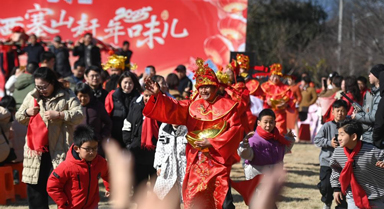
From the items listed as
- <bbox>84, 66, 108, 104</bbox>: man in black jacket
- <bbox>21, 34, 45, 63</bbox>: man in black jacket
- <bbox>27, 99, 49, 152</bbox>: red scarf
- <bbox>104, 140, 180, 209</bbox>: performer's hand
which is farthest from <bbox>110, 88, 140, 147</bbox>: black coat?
<bbox>21, 34, 45, 63</bbox>: man in black jacket

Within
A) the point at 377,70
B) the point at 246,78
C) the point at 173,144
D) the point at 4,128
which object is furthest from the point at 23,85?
the point at 377,70

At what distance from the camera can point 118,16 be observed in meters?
16.1

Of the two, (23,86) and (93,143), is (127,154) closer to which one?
(93,143)

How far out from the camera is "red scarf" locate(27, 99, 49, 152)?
5852 mm

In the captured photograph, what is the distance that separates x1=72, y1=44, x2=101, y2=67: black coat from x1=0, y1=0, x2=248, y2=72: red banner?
9.58 ft

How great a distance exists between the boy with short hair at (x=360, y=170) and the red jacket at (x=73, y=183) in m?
2.28

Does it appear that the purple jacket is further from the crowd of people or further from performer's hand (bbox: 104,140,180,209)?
performer's hand (bbox: 104,140,180,209)

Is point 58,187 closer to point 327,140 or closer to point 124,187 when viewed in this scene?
point 124,187

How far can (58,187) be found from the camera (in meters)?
4.80

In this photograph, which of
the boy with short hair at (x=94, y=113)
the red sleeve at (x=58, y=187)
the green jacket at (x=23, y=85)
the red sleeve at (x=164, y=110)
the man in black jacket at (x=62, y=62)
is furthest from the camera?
the man in black jacket at (x=62, y=62)

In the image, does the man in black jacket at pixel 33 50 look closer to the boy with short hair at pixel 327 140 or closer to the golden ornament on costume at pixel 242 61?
the golden ornament on costume at pixel 242 61

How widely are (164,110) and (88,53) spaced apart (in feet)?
25.1

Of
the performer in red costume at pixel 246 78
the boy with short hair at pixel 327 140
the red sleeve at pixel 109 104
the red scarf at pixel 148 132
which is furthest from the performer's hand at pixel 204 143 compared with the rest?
the performer in red costume at pixel 246 78

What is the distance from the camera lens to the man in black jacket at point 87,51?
12.8 metres
